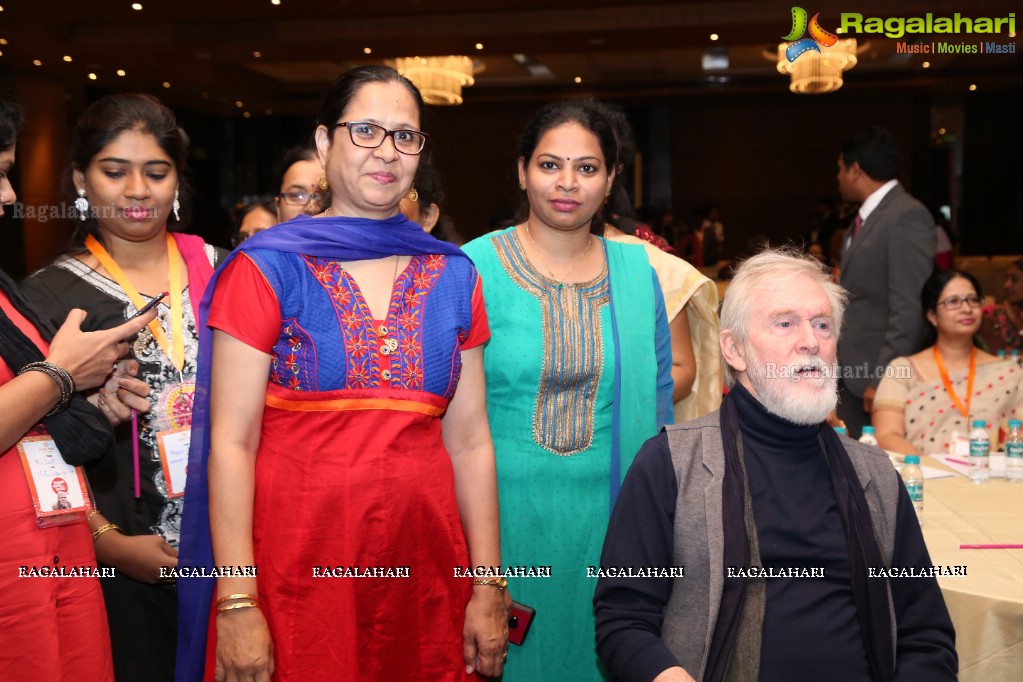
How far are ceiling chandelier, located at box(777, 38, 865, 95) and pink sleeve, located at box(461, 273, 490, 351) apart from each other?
7878 mm

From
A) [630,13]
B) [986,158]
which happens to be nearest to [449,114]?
[630,13]

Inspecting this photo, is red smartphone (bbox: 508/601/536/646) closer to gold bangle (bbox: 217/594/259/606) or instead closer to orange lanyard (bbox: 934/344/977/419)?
gold bangle (bbox: 217/594/259/606)

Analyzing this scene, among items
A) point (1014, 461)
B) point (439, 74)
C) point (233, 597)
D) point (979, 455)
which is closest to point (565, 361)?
point (233, 597)

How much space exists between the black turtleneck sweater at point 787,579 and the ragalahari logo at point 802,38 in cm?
695

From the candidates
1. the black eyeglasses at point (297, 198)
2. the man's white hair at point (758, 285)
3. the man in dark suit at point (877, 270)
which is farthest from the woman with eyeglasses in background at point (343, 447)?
the man in dark suit at point (877, 270)

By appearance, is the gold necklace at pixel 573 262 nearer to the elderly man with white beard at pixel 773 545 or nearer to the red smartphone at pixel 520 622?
the elderly man with white beard at pixel 773 545

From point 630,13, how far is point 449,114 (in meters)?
6.96

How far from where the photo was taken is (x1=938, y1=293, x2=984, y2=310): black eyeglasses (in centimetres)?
334

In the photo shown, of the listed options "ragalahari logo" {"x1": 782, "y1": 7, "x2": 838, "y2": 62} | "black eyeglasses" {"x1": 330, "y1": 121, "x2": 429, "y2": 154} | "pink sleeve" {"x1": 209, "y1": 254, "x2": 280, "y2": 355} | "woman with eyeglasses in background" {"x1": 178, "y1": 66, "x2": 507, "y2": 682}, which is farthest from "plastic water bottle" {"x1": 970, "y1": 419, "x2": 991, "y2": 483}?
"ragalahari logo" {"x1": 782, "y1": 7, "x2": 838, "y2": 62}

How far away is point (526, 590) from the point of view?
2180 mm

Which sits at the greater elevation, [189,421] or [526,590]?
[189,421]

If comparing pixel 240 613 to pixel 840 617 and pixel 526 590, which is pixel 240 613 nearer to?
pixel 526 590

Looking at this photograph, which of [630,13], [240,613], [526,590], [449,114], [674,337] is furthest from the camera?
[449,114]

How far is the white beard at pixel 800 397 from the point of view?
1.67 metres
